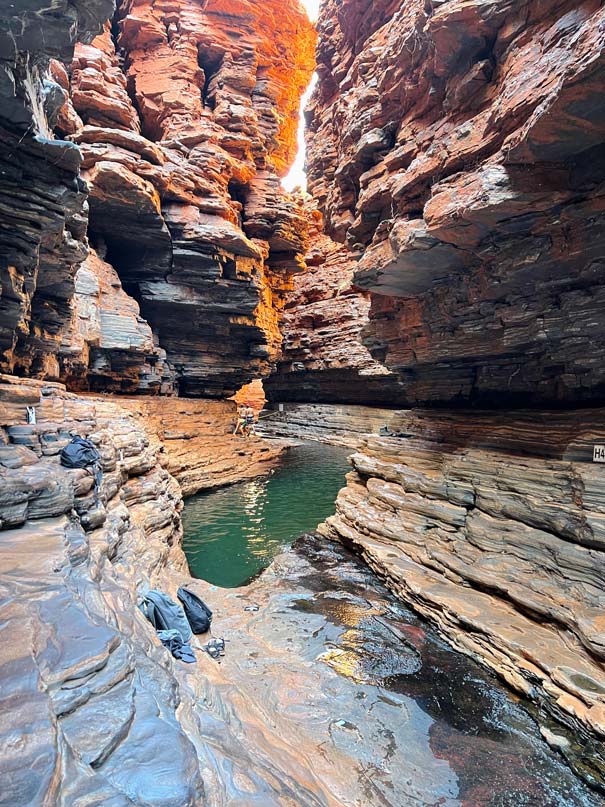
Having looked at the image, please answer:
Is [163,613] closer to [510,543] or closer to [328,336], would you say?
[510,543]

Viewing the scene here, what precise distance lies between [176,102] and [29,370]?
18680 mm

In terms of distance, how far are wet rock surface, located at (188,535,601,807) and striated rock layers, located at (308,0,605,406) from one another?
6729 mm

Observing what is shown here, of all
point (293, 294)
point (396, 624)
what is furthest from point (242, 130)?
point (396, 624)

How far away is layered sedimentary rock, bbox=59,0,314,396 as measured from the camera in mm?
18547

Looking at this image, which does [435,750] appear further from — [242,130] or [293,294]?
[293,294]

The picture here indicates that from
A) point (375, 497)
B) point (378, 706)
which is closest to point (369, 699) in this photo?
point (378, 706)

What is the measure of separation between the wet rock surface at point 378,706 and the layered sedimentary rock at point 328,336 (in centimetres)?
2465

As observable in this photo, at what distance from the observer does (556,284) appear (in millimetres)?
7594

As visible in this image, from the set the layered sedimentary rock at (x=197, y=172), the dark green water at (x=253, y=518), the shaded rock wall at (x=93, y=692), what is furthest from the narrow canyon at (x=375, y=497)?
the layered sedimentary rock at (x=197, y=172)

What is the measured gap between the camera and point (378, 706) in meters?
5.55

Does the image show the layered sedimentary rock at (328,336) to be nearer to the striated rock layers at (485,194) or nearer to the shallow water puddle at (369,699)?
the striated rock layers at (485,194)

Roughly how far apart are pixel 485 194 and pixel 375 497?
Answer: 838 cm

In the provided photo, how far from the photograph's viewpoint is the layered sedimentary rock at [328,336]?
32531mm

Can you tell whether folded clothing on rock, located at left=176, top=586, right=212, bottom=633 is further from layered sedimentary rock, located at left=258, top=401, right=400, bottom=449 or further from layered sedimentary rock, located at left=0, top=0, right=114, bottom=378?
layered sedimentary rock, located at left=258, top=401, right=400, bottom=449
